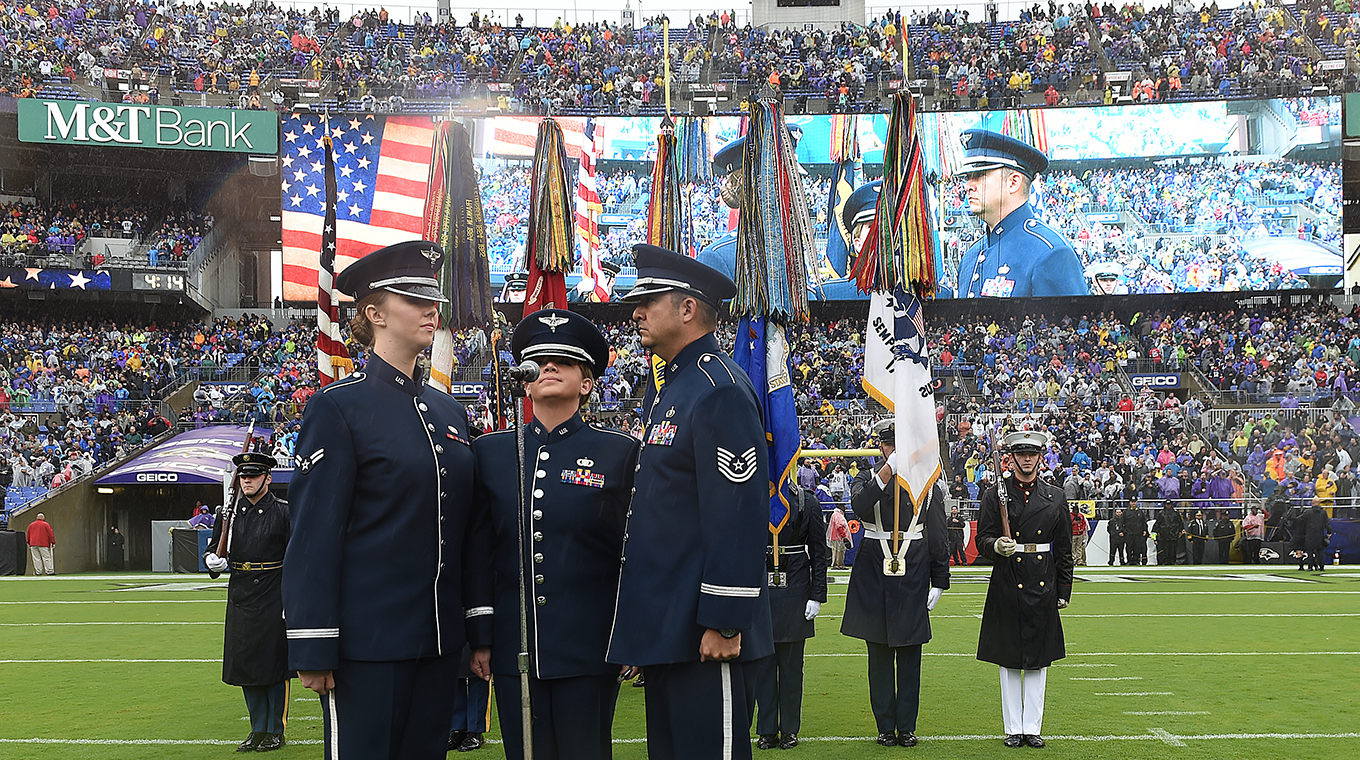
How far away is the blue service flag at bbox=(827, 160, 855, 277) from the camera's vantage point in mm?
33750

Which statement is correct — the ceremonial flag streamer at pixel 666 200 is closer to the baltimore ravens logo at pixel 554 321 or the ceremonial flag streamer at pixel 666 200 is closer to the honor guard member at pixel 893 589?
the honor guard member at pixel 893 589

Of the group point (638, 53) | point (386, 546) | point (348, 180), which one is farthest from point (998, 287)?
point (386, 546)

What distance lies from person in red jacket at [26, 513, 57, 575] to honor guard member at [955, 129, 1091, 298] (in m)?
23.5

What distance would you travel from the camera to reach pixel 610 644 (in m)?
4.29

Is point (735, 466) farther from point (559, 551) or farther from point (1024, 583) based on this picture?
point (1024, 583)

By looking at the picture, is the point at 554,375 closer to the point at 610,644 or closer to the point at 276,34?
the point at 610,644

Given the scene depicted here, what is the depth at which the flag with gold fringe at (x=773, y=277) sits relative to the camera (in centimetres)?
824

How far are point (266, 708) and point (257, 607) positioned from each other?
668mm

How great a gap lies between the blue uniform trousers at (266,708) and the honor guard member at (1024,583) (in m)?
4.72

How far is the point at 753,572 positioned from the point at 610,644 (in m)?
0.62

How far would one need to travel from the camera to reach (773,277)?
8680 mm

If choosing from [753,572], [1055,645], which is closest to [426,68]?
[1055,645]

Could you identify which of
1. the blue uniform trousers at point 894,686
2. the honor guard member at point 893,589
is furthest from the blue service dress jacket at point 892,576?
the blue uniform trousers at point 894,686

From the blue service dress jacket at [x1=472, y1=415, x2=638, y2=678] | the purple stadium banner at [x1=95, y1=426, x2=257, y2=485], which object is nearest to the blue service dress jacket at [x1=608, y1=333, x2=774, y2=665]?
the blue service dress jacket at [x1=472, y1=415, x2=638, y2=678]
